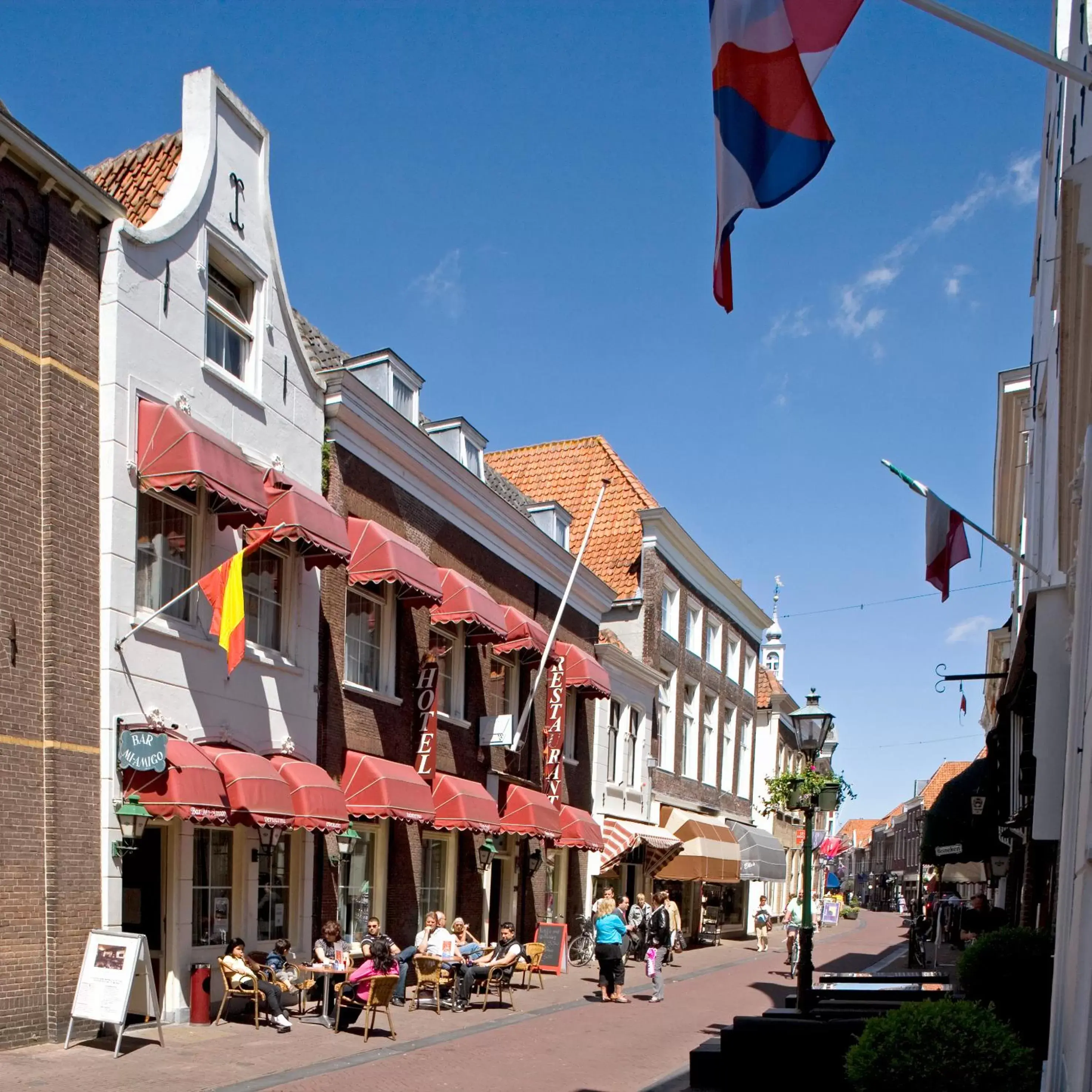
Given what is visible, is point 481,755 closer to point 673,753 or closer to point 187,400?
point 187,400

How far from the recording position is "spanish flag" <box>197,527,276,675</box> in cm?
1295

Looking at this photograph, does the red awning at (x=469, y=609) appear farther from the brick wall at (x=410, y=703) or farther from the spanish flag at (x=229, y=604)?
the spanish flag at (x=229, y=604)

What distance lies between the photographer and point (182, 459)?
513 inches

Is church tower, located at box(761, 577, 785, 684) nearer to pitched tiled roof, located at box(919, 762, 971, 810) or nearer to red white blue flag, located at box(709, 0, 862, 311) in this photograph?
pitched tiled roof, located at box(919, 762, 971, 810)

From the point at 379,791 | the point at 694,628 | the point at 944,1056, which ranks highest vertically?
the point at 694,628

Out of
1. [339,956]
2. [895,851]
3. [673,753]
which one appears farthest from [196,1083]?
[895,851]

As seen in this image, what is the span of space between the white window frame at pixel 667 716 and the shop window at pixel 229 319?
63.9ft

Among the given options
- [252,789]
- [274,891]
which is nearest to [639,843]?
[274,891]

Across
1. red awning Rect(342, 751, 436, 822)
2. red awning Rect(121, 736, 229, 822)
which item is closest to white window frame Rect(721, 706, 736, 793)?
red awning Rect(342, 751, 436, 822)

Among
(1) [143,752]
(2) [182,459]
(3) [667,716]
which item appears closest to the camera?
(1) [143,752]

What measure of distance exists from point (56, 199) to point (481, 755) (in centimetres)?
1250

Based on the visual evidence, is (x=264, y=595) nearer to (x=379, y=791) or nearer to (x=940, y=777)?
(x=379, y=791)

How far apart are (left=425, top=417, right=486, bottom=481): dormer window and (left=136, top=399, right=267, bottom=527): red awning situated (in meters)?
7.66

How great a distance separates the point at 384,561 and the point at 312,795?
369 cm
